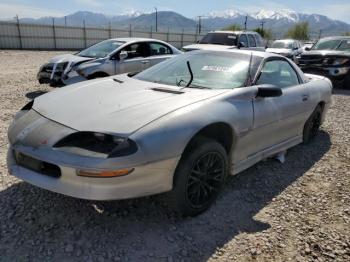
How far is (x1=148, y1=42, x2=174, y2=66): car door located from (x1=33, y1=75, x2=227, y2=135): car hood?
5524mm

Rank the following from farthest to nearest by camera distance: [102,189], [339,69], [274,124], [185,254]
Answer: [339,69] < [274,124] < [185,254] < [102,189]

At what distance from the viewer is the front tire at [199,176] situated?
2.79 meters

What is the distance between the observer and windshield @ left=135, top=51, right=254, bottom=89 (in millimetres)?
3574

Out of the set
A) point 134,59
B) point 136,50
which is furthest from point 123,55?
point 136,50

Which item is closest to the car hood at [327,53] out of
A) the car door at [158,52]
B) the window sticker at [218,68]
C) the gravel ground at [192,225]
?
the car door at [158,52]

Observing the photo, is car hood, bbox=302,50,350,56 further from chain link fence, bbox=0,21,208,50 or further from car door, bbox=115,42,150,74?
chain link fence, bbox=0,21,208,50

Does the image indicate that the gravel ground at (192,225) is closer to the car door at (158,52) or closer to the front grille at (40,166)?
the front grille at (40,166)

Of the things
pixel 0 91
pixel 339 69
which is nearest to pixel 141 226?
pixel 0 91

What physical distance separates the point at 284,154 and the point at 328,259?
2119mm

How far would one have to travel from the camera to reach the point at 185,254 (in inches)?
102

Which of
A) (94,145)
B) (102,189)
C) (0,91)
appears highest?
(94,145)

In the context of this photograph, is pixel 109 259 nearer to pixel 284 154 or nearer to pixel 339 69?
pixel 284 154

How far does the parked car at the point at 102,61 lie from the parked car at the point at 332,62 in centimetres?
518

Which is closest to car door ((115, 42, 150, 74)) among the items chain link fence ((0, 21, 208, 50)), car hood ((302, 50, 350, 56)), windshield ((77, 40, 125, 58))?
windshield ((77, 40, 125, 58))
